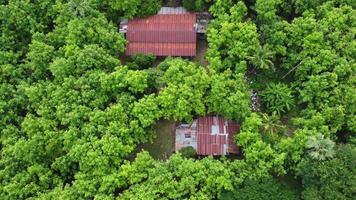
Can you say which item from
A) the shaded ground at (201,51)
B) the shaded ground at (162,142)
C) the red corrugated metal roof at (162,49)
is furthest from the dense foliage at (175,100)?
the shaded ground at (201,51)

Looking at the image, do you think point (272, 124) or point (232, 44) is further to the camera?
point (232, 44)

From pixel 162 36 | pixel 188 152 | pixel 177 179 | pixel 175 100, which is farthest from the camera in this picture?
pixel 162 36

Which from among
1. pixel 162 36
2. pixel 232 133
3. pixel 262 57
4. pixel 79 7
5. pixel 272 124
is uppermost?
pixel 79 7

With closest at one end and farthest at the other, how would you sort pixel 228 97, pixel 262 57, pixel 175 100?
pixel 228 97, pixel 175 100, pixel 262 57

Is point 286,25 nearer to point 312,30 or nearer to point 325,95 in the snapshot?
point 312,30

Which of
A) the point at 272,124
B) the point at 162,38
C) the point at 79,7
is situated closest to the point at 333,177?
the point at 272,124

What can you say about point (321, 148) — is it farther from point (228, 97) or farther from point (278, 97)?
point (228, 97)

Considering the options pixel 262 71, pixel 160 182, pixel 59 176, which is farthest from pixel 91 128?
pixel 262 71

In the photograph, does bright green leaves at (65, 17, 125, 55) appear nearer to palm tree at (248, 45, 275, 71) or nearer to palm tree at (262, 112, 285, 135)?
palm tree at (248, 45, 275, 71)
